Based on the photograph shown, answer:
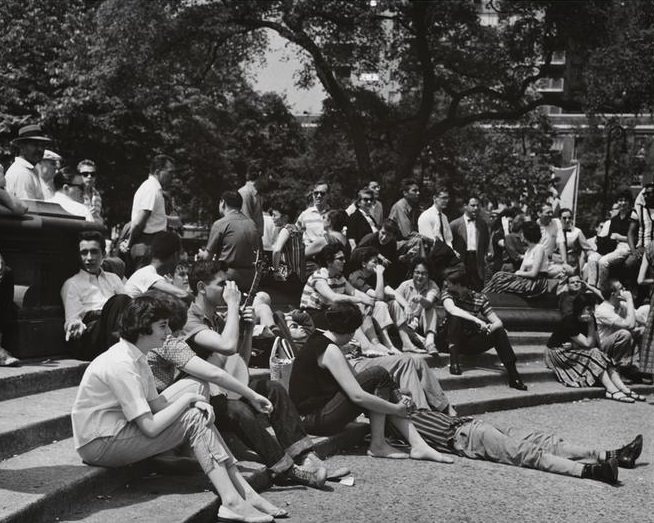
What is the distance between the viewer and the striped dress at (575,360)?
11.1m

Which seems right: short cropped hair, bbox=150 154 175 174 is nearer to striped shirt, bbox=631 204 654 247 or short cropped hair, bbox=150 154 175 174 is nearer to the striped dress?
the striped dress

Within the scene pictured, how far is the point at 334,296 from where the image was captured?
944 centimetres

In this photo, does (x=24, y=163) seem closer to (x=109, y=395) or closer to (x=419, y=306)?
(x=109, y=395)

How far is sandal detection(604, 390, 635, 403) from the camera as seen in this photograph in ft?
35.7

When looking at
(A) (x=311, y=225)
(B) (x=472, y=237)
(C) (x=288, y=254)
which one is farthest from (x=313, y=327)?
(B) (x=472, y=237)

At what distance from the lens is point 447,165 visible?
32.1 m

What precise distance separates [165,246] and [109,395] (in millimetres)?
2576

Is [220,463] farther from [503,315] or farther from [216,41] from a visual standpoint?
[216,41]

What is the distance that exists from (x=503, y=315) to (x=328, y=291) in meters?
4.61

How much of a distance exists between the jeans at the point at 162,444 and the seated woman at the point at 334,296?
3.90 meters

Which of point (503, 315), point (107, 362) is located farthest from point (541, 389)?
point (107, 362)

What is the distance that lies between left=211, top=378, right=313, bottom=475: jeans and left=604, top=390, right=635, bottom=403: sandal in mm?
5496

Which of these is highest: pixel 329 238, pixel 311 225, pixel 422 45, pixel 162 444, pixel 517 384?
pixel 422 45

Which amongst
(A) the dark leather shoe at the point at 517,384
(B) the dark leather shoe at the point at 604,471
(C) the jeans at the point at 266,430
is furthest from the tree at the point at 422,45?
(C) the jeans at the point at 266,430
